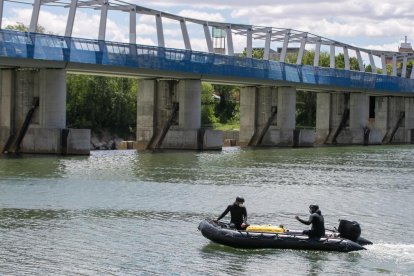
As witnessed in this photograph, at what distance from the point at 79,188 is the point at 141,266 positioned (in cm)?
1898

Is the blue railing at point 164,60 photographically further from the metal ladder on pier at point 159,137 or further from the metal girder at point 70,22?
the metal ladder on pier at point 159,137

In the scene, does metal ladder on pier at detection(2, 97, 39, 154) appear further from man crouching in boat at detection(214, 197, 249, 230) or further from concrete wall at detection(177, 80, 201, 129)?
man crouching in boat at detection(214, 197, 249, 230)

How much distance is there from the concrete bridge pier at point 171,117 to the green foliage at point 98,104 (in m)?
32.3

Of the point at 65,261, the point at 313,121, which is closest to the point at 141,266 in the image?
the point at 65,261

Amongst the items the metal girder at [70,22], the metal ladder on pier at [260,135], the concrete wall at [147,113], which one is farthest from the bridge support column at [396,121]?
the metal girder at [70,22]

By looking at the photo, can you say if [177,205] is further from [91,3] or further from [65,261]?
[91,3]

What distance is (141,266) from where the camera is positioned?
25.3 meters

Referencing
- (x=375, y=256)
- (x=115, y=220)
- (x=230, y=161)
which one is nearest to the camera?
(x=375, y=256)

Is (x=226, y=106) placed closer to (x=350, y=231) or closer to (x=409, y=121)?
(x=409, y=121)

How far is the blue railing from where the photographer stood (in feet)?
203

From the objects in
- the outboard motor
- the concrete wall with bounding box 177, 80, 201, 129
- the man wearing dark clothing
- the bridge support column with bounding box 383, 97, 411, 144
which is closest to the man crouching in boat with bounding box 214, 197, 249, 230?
the man wearing dark clothing

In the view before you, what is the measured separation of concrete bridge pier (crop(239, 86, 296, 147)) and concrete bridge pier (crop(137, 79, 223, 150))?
13612mm

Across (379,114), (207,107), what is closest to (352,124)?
(379,114)

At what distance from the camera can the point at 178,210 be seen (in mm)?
36812
